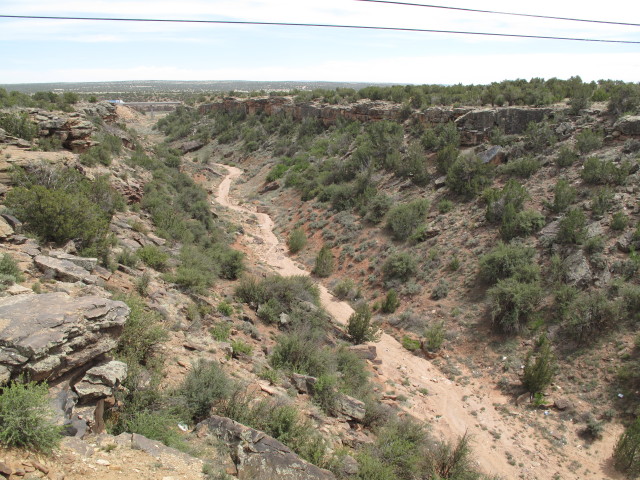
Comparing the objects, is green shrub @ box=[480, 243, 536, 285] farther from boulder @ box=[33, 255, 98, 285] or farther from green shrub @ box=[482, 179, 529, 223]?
boulder @ box=[33, 255, 98, 285]

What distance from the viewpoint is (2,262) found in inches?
303

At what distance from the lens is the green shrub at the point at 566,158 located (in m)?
20.1

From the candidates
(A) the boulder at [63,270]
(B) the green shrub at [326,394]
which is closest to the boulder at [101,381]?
(A) the boulder at [63,270]

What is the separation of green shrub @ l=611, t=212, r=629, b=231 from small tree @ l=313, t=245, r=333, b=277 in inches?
474

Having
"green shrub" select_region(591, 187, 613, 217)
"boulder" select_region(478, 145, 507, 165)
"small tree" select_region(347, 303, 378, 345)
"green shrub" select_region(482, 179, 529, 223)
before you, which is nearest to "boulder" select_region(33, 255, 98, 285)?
"small tree" select_region(347, 303, 378, 345)

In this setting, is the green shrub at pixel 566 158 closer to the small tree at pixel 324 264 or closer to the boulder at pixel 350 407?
the small tree at pixel 324 264

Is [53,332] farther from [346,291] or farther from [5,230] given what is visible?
[346,291]

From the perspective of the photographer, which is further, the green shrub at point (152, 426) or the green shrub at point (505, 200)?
the green shrub at point (505, 200)

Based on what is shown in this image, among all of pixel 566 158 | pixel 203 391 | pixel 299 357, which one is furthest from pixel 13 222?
pixel 566 158

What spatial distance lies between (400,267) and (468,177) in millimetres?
7221

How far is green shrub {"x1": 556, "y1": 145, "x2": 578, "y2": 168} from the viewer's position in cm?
2011

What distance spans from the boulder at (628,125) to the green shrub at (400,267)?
11793 millimetres

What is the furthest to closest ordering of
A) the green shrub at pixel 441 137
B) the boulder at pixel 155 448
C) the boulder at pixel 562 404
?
the green shrub at pixel 441 137
the boulder at pixel 562 404
the boulder at pixel 155 448

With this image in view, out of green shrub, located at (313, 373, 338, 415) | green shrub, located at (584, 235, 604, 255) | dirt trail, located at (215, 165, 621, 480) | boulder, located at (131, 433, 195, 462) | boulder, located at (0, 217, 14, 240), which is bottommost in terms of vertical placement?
dirt trail, located at (215, 165, 621, 480)
